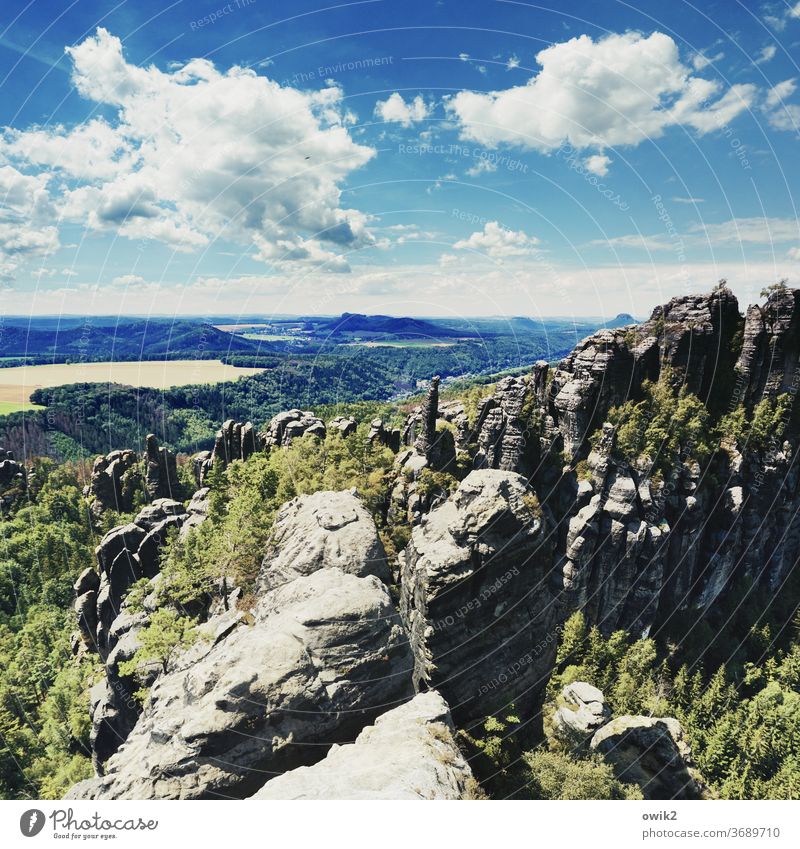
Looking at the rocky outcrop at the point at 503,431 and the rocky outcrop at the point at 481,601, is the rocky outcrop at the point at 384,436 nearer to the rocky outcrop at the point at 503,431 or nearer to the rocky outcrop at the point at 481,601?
the rocky outcrop at the point at 503,431

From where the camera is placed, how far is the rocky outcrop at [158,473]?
49.4 metres

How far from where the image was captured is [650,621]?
39875mm

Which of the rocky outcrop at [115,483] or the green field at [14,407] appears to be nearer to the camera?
the rocky outcrop at [115,483]

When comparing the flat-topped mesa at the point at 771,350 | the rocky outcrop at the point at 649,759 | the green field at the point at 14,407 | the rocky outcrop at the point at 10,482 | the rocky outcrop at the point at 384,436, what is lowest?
the rocky outcrop at the point at 10,482

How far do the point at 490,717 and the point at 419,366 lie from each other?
129930 mm

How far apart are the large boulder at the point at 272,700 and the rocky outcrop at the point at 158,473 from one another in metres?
42.9

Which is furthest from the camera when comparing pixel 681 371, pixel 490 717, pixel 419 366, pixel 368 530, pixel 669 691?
pixel 419 366

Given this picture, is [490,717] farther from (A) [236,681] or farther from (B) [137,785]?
(B) [137,785]

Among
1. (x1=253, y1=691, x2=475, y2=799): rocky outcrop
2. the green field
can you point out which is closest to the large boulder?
(x1=253, y1=691, x2=475, y2=799): rocky outcrop

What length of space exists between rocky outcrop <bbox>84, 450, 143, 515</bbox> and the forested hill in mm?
355

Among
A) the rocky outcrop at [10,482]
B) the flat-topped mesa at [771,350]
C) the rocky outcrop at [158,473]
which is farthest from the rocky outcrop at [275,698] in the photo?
the rocky outcrop at [10,482]

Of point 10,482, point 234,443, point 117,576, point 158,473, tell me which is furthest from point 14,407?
point 117,576

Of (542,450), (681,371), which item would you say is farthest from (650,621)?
(681,371)
